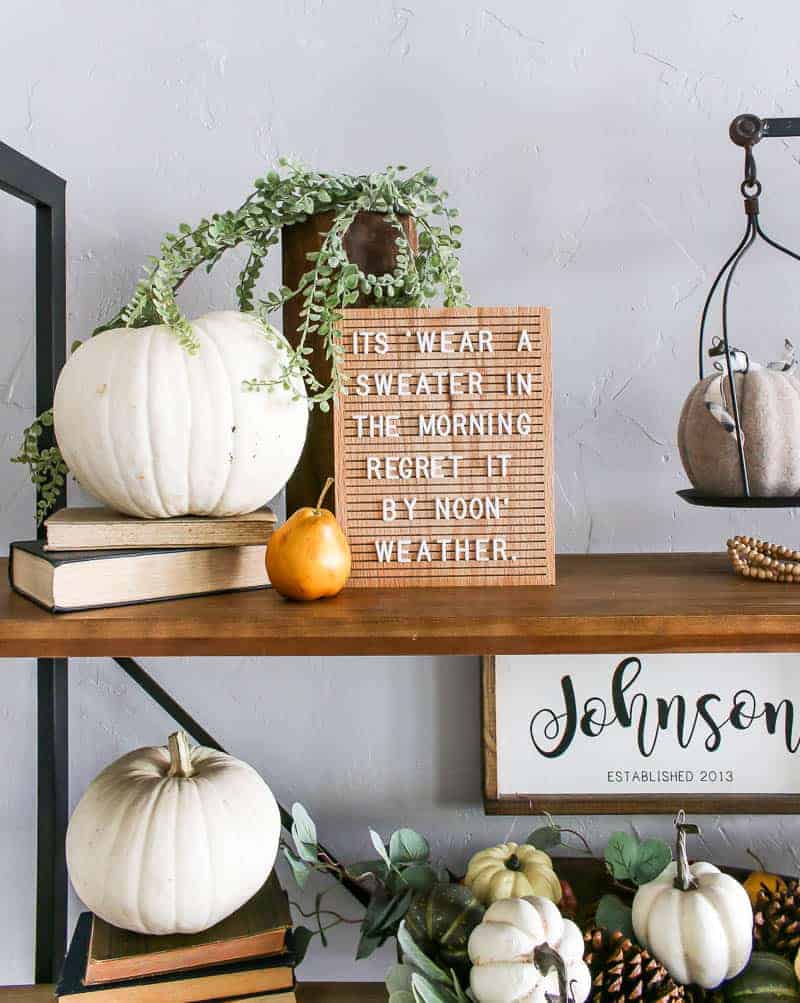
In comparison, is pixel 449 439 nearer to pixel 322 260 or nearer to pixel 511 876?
pixel 322 260

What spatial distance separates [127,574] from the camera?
0.70m

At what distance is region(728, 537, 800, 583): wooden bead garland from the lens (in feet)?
2.53

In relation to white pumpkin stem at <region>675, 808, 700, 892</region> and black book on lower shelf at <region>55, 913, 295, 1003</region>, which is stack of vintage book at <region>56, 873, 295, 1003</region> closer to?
black book on lower shelf at <region>55, 913, 295, 1003</region>

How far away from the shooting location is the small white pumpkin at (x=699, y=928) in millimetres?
773

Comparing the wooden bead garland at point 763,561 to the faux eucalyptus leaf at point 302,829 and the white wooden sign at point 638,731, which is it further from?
the faux eucalyptus leaf at point 302,829

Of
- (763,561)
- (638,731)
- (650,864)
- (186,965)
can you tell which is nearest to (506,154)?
(763,561)

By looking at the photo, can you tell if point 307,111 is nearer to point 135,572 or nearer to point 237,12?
point 237,12

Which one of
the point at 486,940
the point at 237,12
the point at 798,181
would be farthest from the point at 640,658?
the point at 237,12

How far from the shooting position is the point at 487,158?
3.23ft

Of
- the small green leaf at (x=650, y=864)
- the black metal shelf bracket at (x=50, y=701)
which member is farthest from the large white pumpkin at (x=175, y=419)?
the small green leaf at (x=650, y=864)

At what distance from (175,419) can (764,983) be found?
0.64 metres

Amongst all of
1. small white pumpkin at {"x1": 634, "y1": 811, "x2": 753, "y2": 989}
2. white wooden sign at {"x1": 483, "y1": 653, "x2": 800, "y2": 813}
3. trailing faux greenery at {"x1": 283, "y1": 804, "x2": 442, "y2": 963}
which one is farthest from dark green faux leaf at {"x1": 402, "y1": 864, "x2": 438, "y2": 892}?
small white pumpkin at {"x1": 634, "y1": 811, "x2": 753, "y2": 989}

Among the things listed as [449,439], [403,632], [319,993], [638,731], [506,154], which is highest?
[506,154]

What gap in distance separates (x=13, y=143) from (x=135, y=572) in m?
0.56
